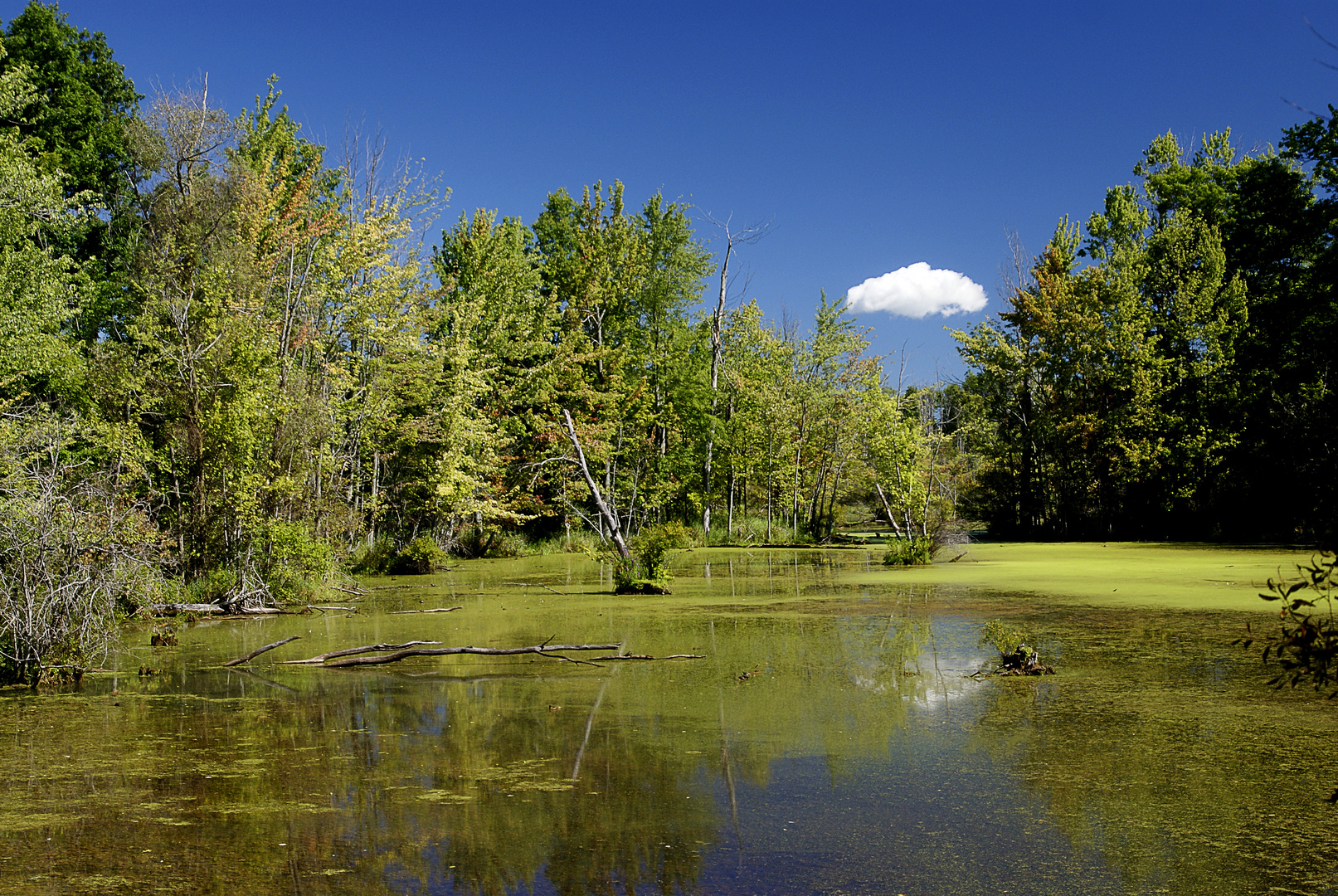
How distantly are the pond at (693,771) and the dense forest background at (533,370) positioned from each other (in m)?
Result: 3.58

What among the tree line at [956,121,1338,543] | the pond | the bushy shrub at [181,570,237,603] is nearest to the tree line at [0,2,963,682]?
the bushy shrub at [181,570,237,603]

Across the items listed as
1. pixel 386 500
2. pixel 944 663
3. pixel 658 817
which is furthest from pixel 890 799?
pixel 386 500

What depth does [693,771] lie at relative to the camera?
15.5ft

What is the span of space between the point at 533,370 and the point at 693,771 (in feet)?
69.1

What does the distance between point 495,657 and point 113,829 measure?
14.3 feet

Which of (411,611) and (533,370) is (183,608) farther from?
(533,370)

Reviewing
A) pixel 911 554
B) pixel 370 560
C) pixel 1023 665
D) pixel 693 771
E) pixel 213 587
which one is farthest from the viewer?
pixel 370 560

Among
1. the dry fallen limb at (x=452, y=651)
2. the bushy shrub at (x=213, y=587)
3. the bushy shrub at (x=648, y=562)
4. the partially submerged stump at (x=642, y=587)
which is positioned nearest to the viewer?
the dry fallen limb at (x=452, y=651)

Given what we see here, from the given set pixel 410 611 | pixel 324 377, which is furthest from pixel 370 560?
pixel 410 611

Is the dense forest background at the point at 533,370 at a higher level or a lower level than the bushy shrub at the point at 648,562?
higher

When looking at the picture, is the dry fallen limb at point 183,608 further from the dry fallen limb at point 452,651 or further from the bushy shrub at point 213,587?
the dry fallen limb at point 452,651

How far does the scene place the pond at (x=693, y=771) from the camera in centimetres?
345

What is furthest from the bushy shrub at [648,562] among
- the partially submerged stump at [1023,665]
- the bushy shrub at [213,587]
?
the partially submerged stump at [1023,665]

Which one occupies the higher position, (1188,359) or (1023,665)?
(1188,359)
